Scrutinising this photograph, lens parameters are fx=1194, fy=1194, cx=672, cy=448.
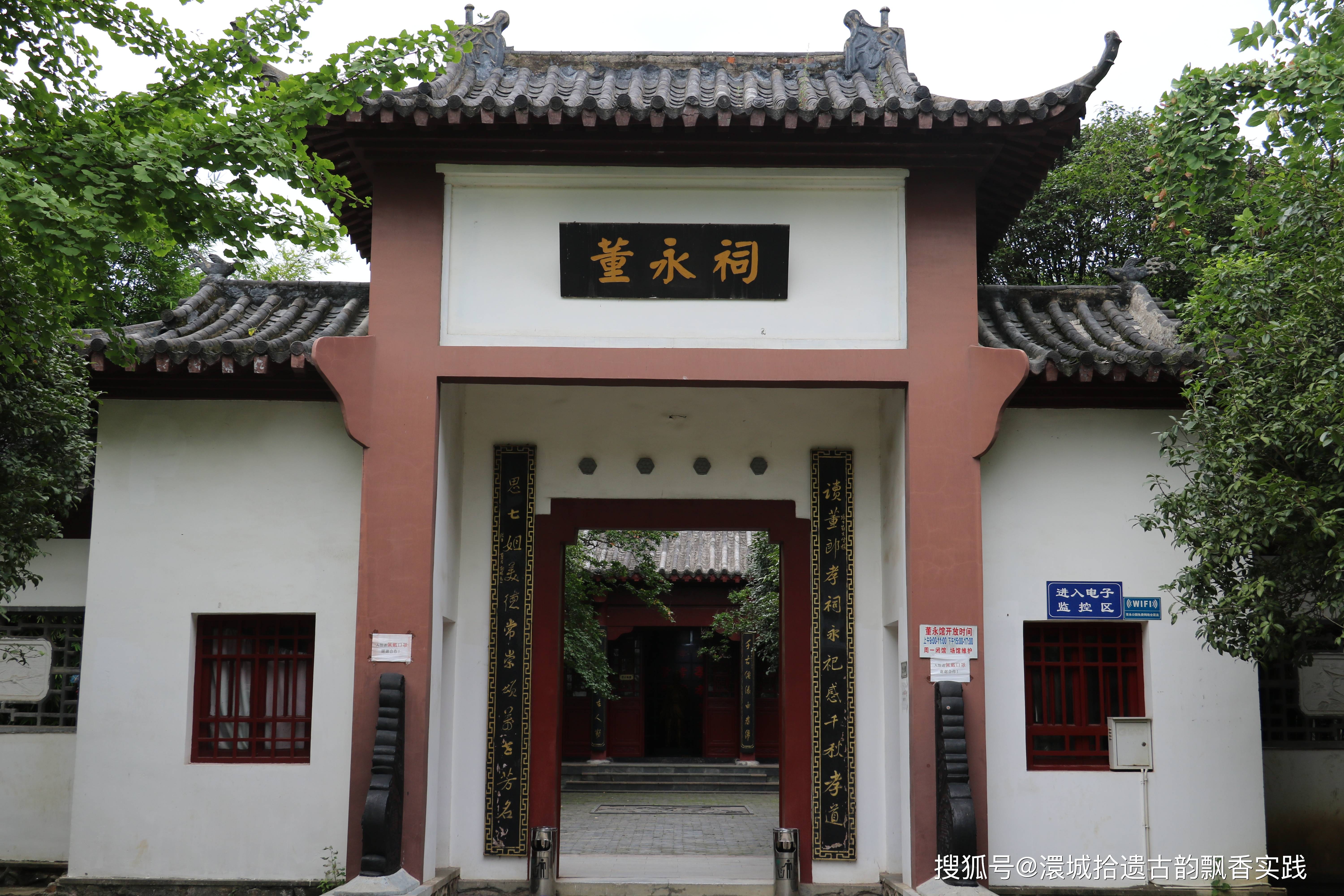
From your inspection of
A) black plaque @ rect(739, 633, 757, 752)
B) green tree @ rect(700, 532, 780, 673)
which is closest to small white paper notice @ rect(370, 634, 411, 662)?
green tree @ rect(700, 532, 780, 673)

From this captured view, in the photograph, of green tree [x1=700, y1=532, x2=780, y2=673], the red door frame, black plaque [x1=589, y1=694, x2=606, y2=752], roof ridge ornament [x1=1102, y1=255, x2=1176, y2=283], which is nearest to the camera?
the red door frame

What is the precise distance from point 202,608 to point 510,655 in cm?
217

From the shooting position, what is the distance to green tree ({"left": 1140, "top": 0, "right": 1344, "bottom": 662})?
6.14m

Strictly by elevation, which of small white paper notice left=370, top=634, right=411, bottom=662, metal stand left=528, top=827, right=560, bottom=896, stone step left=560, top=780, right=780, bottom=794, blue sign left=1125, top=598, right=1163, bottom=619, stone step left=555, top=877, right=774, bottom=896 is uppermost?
blue sign left=1125, top=598, right=1163, bottom=619

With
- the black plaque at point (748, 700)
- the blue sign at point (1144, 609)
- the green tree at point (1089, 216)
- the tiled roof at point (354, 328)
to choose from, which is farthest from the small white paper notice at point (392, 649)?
the black plaque at point (748, 700)

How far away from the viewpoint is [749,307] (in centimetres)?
787

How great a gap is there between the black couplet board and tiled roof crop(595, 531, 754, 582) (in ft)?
36.3

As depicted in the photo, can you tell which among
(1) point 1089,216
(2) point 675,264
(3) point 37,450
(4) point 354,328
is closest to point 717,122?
(2) point 675,264

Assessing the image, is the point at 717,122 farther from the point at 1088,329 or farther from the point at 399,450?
the point at 1088,329

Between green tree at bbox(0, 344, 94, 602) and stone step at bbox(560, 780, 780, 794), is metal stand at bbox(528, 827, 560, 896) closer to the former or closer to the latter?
green tree at bbox(0, 344, 94, 602)

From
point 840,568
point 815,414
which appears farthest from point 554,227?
point 840,568

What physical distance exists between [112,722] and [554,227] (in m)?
4.49

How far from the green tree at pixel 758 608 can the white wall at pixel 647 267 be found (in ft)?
17.0

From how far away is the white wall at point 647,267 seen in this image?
7.85m
